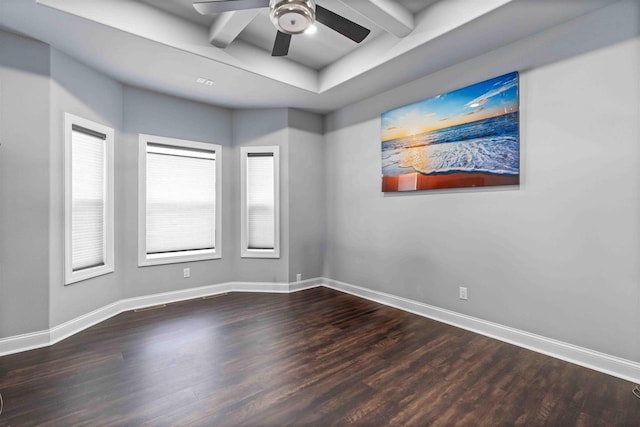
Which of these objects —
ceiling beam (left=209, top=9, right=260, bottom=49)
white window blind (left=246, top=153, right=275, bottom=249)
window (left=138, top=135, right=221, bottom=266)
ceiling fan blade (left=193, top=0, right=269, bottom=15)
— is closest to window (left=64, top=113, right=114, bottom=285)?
window (left=138, top=135, right=221, bottom=266)

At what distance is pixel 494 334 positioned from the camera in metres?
2.92

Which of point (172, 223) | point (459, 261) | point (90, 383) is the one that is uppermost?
point (172, 223)

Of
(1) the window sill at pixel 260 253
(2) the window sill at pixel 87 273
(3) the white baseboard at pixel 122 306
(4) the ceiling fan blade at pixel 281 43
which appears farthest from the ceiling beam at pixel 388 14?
(2) the window sill at pixel 87 273

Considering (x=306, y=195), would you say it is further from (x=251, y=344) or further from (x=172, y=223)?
(x=251, y=344)

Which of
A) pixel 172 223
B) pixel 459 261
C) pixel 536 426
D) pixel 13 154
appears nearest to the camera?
pixel 536 426

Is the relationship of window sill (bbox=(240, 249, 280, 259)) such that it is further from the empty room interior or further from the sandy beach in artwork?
the sandy beach in artwork

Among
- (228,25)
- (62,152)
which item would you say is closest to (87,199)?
(62,152)

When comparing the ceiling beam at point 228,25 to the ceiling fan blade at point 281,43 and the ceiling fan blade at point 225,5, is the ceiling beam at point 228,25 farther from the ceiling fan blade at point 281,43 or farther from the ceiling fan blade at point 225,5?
the ceiling fan blade at point 225,5

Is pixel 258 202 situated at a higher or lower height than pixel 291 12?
lower

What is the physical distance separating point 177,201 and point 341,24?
3.18 metres

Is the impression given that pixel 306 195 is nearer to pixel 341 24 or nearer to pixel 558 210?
pixel 341 24

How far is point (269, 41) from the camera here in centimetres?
330

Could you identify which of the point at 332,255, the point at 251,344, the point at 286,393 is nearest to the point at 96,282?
the point at 251,344

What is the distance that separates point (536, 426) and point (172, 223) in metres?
4.27
